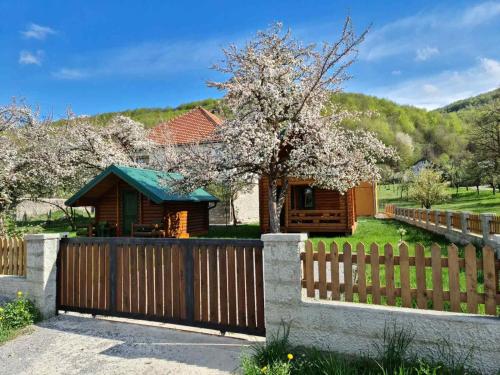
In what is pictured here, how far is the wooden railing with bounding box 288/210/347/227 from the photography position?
1770cm

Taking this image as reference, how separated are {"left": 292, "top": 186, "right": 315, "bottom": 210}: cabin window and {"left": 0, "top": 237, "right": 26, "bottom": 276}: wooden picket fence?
567 inches

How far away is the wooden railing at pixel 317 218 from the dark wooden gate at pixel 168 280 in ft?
43.5

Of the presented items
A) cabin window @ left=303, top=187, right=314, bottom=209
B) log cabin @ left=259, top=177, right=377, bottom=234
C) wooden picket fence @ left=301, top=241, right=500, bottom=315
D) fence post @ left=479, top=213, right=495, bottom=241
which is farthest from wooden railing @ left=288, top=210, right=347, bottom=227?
wooden picket fence @ left=301, top=241, right=500, bottom=315

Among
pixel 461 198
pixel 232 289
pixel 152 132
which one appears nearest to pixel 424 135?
pixel 461 198

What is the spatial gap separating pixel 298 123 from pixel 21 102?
685 inches

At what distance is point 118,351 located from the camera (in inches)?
191

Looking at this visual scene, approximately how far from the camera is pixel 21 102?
2056 cm

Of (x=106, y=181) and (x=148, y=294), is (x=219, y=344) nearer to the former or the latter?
(x=148, y=294)

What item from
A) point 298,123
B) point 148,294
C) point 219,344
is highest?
point 298,123

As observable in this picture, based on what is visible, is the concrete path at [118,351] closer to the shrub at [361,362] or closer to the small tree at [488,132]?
the shrub at [361,362]

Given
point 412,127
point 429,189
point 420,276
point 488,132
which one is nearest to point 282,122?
point 420,276

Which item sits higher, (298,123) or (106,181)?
(298,123)

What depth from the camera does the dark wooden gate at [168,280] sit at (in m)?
4.93

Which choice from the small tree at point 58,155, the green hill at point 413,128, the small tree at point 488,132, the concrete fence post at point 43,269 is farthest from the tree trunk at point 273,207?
the green hill at point 413,128
